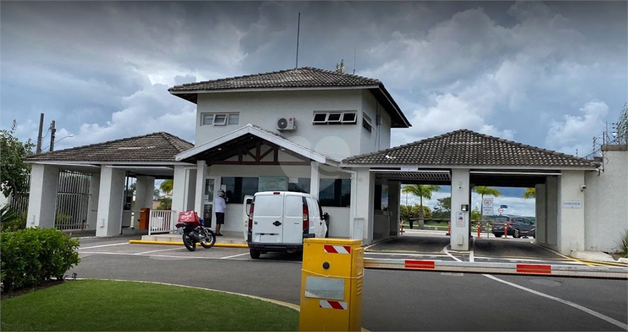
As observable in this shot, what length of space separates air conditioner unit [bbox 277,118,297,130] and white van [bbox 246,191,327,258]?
8414 mm

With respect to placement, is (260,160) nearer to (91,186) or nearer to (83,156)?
(83,156)

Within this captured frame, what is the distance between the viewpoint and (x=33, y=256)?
8.80 m

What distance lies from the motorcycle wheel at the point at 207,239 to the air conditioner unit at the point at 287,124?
22.2ft

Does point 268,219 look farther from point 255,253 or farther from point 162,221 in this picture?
point 162,221

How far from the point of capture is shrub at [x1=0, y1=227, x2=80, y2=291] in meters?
8.40

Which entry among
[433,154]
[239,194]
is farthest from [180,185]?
[433,154]

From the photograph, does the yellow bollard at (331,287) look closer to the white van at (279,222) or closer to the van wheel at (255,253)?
the white van at (279,222)

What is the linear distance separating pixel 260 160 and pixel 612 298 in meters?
14.9

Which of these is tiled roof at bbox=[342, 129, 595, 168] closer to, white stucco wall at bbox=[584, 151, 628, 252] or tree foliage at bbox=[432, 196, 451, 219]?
white stucco wall at bbox=[584, 151, 628, 252]

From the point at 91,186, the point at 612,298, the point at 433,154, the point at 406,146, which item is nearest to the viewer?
the point at 612,298

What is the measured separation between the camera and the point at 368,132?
24.6 meters

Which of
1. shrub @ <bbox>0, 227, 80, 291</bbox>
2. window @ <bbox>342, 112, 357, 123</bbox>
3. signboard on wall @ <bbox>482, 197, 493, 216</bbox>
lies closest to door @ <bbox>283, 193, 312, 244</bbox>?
shrub @ <bbox>0, 227, 80, 291</bbox>

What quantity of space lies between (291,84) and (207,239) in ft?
26.7

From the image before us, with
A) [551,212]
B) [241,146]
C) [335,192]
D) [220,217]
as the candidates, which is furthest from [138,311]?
[551,212]
